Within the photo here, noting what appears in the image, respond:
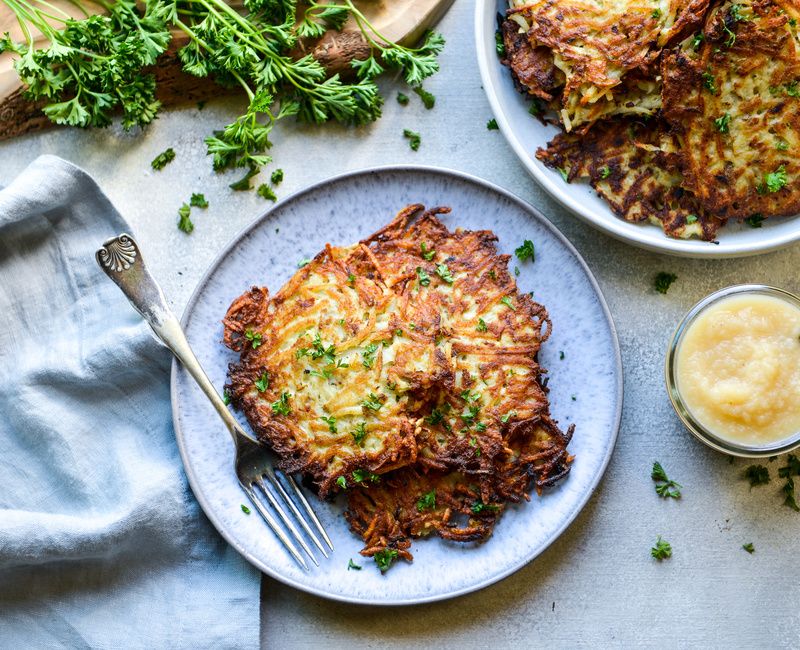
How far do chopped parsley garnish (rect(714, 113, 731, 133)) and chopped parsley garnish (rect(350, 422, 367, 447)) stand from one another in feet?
6.60

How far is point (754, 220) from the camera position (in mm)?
3725

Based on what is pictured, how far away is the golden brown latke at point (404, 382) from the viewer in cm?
360

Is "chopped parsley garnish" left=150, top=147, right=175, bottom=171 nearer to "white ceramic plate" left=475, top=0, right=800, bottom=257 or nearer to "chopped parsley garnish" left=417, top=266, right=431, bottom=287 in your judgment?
"chopped parsley garnish" left=417, top=266, right=431, bottom=287

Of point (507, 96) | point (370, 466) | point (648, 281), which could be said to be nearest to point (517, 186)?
point (507, 96)

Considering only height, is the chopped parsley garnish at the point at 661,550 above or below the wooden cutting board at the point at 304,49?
below

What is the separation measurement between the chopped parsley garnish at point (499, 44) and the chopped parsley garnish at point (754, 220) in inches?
54.0

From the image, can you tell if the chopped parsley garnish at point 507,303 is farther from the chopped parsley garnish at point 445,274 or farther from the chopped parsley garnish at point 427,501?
the chopped parsley garnish at point 427,501

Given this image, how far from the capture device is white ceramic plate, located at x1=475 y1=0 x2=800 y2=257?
3.68 metres

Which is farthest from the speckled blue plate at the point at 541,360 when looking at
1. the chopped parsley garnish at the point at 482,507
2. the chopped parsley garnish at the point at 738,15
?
the chopped parsley garnish at the point at 738,15

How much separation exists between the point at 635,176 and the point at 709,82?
521 mm

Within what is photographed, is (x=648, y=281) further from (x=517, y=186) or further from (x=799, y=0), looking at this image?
(x=799, y=0)

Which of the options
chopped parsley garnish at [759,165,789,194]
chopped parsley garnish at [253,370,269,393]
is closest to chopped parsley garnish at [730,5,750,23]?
chopped parsley garnish at [759,165,789,194]

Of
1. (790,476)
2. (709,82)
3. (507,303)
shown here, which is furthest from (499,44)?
(790,476)

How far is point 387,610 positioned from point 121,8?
3.22 metres
